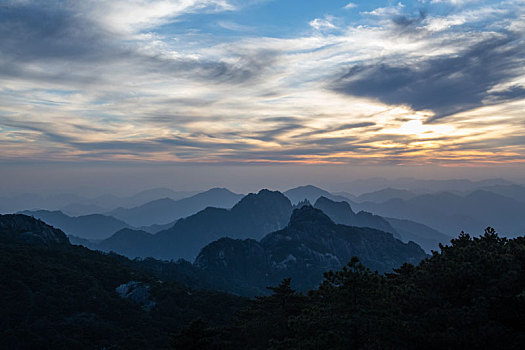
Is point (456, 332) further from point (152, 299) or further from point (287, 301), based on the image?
point (152, 299)

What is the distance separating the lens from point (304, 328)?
2220cm

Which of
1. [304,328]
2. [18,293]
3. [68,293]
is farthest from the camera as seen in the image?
[68,293]

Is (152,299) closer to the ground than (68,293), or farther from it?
closer to the ground

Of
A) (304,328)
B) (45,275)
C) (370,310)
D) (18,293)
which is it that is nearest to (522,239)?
(370,310)

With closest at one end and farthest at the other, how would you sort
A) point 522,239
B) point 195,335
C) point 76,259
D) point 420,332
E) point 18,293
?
1. point 420,332
2. point 195,335
3. point 522,239
4. point 18,293
5. point 76,259

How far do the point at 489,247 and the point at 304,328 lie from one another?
17.5 meters

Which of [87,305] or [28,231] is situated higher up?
[28,231]

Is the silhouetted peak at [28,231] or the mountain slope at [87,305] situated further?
the silhouetted peak at [28,231]

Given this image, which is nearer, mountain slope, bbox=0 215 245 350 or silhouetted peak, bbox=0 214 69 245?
mountain slope, bbox=0 215 245 350

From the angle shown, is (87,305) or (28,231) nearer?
(87,305)

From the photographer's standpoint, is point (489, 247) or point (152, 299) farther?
point (152, 299)

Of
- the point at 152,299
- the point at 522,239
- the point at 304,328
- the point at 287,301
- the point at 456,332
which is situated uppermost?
the point at 522,239

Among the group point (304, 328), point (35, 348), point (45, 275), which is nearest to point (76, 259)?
point (45, 275)

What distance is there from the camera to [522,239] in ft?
97.8
